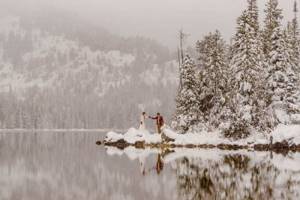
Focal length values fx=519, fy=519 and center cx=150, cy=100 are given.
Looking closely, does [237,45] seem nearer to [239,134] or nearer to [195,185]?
[239,134]

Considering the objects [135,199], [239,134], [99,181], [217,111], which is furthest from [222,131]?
[135,199]

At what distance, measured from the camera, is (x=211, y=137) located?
51000mm

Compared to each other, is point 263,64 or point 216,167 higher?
point 263,64

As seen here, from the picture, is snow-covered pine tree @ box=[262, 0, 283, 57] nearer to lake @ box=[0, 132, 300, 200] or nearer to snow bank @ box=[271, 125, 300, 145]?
snow bank @ box=[271, 125, 300, 145]

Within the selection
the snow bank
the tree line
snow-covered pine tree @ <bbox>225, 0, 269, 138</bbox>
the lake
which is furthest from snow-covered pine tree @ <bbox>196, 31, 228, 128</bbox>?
the lake

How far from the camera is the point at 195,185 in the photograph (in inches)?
737

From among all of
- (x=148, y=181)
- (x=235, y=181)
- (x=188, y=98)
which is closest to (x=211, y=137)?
(x=188, y=98)

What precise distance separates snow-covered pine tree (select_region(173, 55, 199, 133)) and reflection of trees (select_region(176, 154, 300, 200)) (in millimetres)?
30078

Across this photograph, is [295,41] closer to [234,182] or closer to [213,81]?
[213,81]

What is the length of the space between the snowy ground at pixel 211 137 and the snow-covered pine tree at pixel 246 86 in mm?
1185

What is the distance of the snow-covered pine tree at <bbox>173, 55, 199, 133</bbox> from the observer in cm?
5700

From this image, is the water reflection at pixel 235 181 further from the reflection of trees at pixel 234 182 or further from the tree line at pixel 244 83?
the tree line at pixel 244 83

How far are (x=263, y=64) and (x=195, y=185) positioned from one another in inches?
1421

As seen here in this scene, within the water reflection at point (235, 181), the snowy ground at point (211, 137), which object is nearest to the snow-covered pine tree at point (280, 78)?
the snowy ground at point (211, 137)
